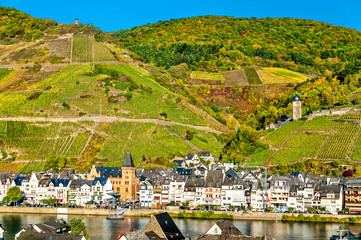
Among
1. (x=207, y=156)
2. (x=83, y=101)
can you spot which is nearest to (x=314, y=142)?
(x=207, y=156)

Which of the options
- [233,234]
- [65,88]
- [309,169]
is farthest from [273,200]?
[65,88]

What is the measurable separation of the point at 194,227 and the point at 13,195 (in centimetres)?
3629

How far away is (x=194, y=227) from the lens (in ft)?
246

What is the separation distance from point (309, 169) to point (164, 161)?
2779 centimetres

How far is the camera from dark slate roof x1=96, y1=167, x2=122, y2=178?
333 feet

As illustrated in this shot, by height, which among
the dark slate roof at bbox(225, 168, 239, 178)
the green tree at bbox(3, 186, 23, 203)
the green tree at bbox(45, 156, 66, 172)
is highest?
the green tree at bbox(45, 156, 66, 172)

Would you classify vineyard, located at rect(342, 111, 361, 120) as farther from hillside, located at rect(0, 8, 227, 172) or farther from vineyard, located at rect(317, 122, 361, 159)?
hillside, located at rect(0, 8, 227, 172)

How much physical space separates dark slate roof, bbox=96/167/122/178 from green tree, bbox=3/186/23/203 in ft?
45.7

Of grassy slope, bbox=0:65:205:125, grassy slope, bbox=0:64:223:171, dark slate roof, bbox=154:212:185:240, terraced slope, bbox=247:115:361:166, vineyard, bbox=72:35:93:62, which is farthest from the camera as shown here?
vineyard, bbox=72:35:93:62

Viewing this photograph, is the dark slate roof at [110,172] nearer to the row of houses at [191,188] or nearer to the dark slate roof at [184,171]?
the row of houses at [191,188]

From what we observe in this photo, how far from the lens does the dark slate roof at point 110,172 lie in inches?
4001

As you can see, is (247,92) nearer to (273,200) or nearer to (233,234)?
(273,200)

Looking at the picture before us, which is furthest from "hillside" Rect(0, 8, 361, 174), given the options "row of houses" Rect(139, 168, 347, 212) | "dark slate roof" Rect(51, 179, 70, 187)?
"row of houses" Rect(139, 168, 347, 212)

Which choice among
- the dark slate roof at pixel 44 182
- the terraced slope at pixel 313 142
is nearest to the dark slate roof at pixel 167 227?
the dark slate roof at pixel 44 182
